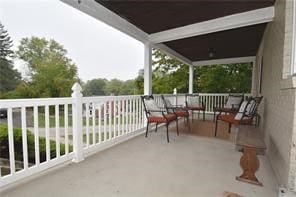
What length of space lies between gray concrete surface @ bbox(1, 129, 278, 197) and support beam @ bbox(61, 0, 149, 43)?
240 cm

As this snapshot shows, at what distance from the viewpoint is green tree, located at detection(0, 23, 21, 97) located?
15.4 m

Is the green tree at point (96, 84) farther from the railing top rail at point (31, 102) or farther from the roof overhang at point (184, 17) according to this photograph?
the railing top rail at point (31, 102)

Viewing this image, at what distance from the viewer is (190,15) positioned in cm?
361

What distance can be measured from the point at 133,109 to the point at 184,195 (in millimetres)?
2637

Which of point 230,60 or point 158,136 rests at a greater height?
point 230,60

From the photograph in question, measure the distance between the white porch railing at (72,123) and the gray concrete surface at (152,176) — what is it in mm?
160

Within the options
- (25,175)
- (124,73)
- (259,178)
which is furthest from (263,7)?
(124,73)

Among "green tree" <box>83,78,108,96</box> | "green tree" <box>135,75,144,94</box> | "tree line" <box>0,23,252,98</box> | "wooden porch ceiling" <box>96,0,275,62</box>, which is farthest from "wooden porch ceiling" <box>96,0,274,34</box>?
"green tree" <box>83,78,108,96</box>

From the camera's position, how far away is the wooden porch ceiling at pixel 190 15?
314cm

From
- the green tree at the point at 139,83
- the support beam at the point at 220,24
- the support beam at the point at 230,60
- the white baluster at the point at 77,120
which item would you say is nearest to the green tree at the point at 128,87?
the green tree at the point at 139,83

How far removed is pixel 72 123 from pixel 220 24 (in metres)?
3.44

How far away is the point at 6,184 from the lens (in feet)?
6.14

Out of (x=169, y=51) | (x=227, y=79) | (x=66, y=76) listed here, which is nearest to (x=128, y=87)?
(x=66, y=76)

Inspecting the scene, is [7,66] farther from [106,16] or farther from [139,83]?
[106,16]
